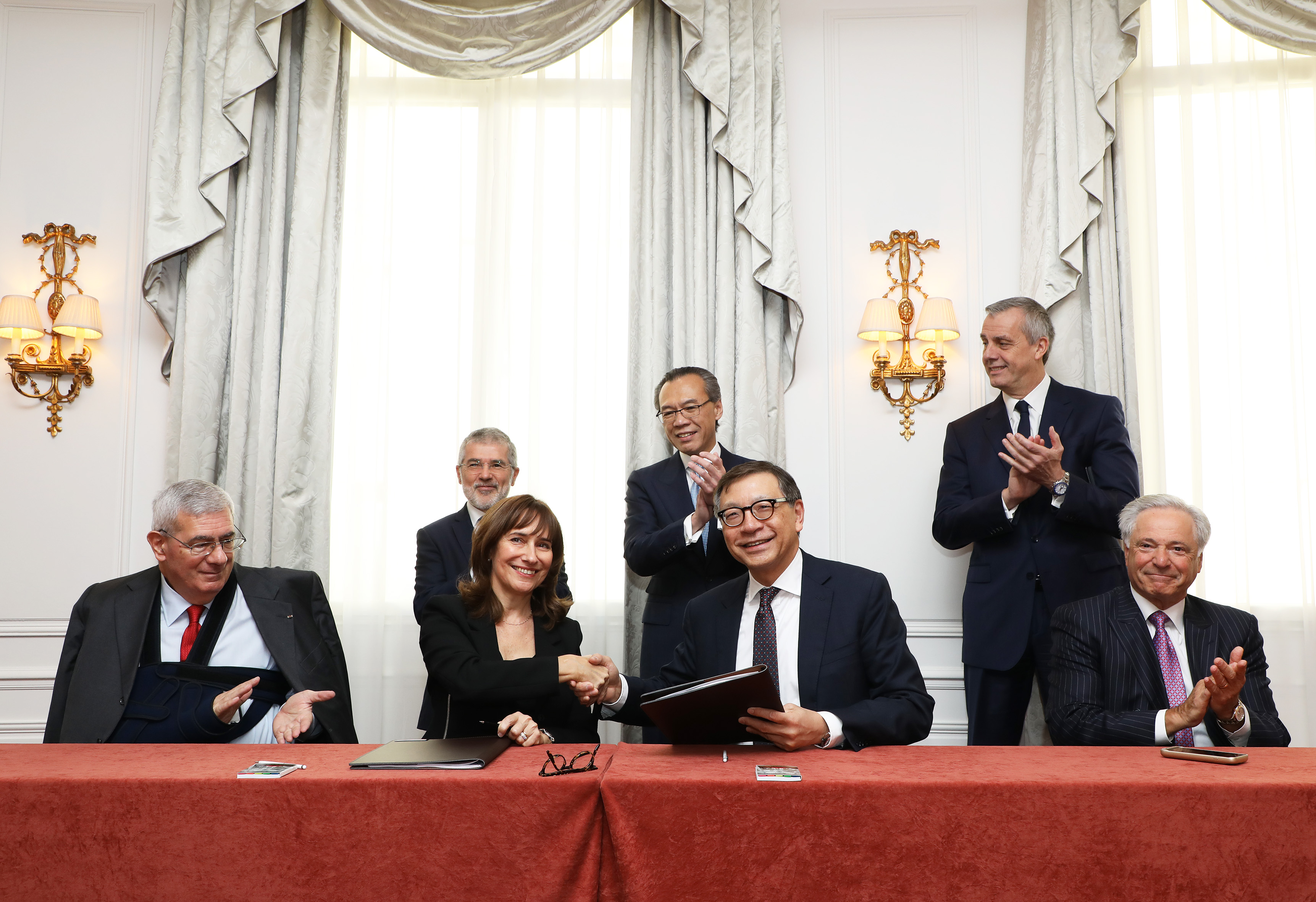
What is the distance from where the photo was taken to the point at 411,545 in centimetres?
461

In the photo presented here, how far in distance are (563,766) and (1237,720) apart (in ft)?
5.49

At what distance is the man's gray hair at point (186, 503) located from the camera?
9.36 ft

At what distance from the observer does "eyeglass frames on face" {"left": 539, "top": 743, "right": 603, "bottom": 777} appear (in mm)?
1867

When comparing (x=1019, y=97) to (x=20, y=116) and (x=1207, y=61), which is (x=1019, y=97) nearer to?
(x=1207, y=61)

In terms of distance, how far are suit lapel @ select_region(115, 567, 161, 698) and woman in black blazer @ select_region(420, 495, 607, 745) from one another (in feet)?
2.64

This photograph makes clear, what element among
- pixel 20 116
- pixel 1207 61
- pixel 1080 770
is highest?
pixel 1207 61

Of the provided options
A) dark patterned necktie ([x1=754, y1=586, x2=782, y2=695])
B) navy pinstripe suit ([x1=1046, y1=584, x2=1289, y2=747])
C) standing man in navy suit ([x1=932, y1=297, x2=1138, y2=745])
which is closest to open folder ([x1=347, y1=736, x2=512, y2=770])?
dark patterned necktie ([x1=754, y1=586, x2=782, y2=695])

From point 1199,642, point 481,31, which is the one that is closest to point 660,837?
point 1199,642

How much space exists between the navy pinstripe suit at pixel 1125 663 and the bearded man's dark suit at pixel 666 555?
121 centimetres

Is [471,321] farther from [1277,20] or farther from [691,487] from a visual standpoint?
[1277,20]

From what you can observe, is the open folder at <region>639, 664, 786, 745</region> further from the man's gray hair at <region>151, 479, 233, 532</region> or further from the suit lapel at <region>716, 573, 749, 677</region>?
the man's gray hair at <region>151, 479, 233, 532</region>

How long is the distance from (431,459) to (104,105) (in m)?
2.30

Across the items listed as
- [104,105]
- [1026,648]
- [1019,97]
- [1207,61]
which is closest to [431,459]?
[104,105]

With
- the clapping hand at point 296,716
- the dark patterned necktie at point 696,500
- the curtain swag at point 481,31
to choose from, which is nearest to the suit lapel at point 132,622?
the clapping hand at point 296,716
